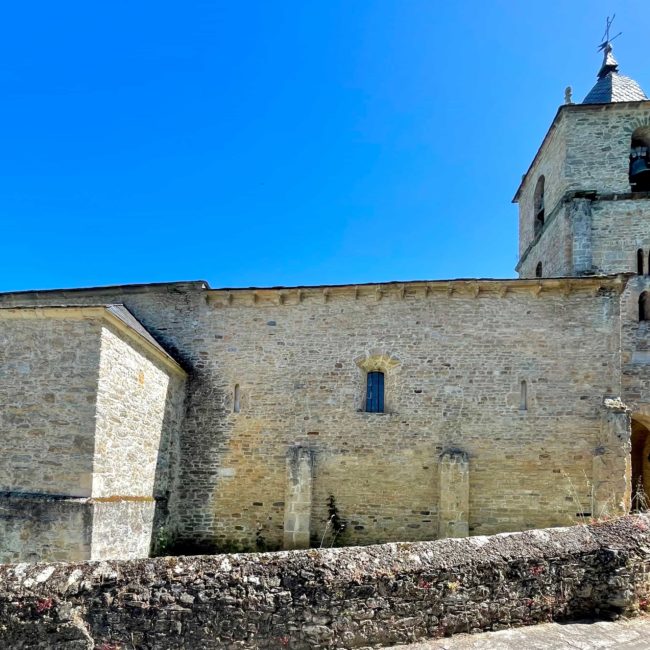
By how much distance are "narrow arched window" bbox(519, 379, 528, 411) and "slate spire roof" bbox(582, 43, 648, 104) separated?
31.0ft

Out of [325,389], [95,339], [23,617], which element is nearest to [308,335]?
[325,389]

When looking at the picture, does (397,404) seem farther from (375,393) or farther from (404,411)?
(375,393)

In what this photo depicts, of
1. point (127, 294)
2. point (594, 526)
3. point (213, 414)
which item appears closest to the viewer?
point (594, 526)

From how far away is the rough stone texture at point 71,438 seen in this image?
26.9 feet

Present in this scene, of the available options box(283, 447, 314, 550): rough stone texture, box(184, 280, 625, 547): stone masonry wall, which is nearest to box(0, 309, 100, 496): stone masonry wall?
box(184, 280, 625, 547): stone masonry wall

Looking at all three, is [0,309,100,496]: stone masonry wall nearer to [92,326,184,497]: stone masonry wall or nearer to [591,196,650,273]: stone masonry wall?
[92,326,184,497]: stone masonry wall

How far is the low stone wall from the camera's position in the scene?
11.0 feet

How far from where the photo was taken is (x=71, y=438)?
8.65 m

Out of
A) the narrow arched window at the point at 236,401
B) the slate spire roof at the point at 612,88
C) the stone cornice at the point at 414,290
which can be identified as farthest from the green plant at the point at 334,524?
the slate spire roof at the point at 612,88

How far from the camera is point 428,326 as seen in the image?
11.8 metres

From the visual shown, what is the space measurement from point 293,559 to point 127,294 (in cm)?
1089

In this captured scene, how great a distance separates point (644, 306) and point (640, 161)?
174 inches

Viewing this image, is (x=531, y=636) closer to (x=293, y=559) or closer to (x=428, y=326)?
(x=293, y=559)

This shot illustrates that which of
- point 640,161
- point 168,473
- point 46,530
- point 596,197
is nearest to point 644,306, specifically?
point 596,197
